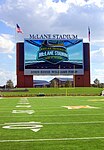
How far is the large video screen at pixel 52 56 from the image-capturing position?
2623 inches

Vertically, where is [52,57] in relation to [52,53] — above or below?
below

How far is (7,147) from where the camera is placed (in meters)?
6.55

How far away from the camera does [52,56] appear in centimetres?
6731

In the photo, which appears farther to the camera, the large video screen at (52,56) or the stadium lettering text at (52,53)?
the stadium lettering text at (52,53)

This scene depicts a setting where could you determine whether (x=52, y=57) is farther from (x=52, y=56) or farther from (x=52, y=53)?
(x=52, y=53)

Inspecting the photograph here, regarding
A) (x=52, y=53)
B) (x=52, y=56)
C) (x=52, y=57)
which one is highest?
(x=52, y=53)

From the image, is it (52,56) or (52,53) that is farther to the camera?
(52,53)

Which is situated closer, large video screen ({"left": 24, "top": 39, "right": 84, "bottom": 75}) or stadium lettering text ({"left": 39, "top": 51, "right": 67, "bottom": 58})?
large video screen ({"left": 24, "top": 39, "right": 84, "bottom": 75})

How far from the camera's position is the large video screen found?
66625 mm

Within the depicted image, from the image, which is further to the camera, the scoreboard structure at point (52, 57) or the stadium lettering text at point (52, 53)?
the stadium lettering text at point (52, 53)

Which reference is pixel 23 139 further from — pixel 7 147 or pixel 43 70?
Answer: pixel 43 70

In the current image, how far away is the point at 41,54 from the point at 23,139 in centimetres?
5975

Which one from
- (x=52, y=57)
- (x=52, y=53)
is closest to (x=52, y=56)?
(x=52, y=57)

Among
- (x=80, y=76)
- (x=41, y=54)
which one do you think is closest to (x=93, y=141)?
(x=41, y=54)
